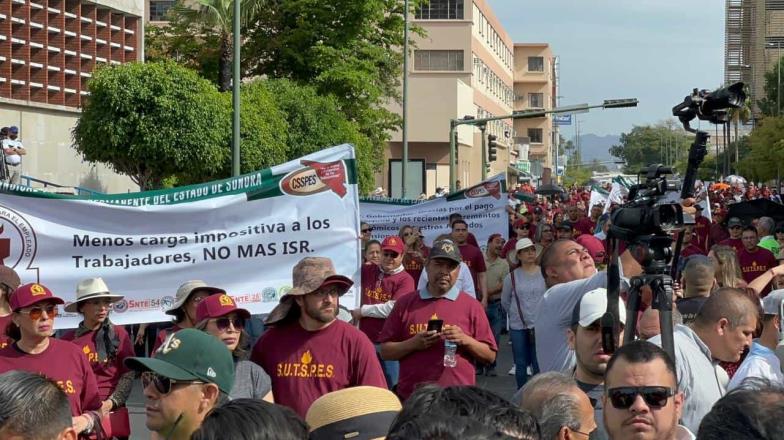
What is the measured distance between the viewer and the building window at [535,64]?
445 ft

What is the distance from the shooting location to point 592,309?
5586 mm

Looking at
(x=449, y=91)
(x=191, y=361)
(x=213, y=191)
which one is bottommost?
(x=191, y=361)

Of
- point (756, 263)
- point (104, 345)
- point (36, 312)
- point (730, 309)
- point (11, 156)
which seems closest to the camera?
point (730, 309)

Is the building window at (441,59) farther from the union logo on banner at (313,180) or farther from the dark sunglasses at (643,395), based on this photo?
the dark sunglasses at (643,395)

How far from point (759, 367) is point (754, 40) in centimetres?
13809

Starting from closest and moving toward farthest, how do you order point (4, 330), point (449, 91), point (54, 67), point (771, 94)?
1. point (4, 330)
2. point (54, 67)
3. point (449, 91)
4. point (771, 94)

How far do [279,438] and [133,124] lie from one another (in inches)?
1046

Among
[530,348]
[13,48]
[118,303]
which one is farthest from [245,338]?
[13,48]

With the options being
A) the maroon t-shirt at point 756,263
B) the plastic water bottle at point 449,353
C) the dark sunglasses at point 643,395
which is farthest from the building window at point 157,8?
the dark sunglasses at point 643,395

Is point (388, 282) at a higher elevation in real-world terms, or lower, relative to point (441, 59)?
lower

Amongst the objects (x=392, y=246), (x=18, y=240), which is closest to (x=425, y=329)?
(x=18, y=240)

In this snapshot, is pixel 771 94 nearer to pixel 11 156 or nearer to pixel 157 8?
pixel 157 8

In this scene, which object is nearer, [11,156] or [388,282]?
[388,282]

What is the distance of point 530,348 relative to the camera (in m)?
13.3
